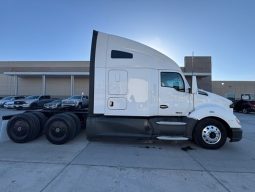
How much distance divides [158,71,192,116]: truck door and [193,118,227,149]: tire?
→ 650 millimetres

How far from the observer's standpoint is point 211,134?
7.42 m

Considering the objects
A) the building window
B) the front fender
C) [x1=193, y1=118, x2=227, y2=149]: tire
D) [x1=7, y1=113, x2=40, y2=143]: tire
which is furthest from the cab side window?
[x1=7, y1=113, x2=40, y2=143]: tire

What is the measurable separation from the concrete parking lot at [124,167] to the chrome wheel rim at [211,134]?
35cm

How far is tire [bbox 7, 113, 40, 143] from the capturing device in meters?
7.93

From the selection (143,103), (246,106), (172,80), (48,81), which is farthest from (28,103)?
(246,106)

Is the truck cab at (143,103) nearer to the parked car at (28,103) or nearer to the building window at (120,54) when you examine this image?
the building window at (120,54)

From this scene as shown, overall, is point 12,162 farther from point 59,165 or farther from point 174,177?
point 174,177

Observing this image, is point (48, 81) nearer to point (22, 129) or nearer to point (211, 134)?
point (22, 129)

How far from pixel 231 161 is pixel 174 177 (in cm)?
218

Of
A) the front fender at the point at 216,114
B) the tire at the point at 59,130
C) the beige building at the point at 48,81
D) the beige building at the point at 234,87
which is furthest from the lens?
the beige building at the point at 234,87

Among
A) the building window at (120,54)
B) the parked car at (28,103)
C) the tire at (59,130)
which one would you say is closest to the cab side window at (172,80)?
the building window at (120,54)

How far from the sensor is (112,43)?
25.2 feet

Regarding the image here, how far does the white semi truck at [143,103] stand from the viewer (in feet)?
24.4

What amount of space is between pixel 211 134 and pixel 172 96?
1.69 meters
